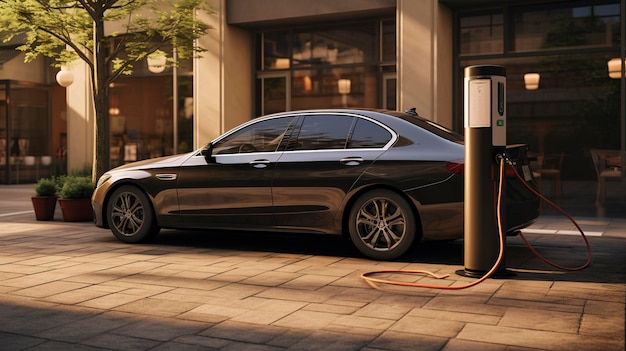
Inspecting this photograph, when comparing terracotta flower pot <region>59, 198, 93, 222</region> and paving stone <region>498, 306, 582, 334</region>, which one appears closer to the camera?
paving stone <region>498, 306, 582, 334</region>

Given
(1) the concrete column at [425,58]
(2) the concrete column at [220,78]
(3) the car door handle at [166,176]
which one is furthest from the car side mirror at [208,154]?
(2) the concrete column at [220,78]

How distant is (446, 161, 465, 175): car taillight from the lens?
6.76m

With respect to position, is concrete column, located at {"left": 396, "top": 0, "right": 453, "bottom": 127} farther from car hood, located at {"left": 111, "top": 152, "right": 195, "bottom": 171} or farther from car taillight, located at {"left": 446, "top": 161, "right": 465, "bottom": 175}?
car taillight, located at {"left": 446, "top": 161, "right": 465, "bottom": 175}

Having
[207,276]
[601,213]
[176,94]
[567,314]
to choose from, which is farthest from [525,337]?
[176,94]

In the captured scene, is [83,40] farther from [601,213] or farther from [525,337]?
[525,337]

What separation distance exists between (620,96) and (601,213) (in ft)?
6.32

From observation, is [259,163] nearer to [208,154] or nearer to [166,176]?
[208,154]

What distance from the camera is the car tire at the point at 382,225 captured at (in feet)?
22.9

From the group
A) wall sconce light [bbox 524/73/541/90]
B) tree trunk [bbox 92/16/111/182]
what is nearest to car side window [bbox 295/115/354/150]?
tree trunk [bbox 92/16/111/182]

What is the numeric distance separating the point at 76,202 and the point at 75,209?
11 cm

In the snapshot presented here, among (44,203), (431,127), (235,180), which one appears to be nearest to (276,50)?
(44,203)

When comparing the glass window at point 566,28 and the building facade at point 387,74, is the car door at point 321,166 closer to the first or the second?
the building facade at point 387,74

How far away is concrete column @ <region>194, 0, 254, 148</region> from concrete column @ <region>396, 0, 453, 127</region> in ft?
12.4

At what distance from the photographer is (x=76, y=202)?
11.3 meters
